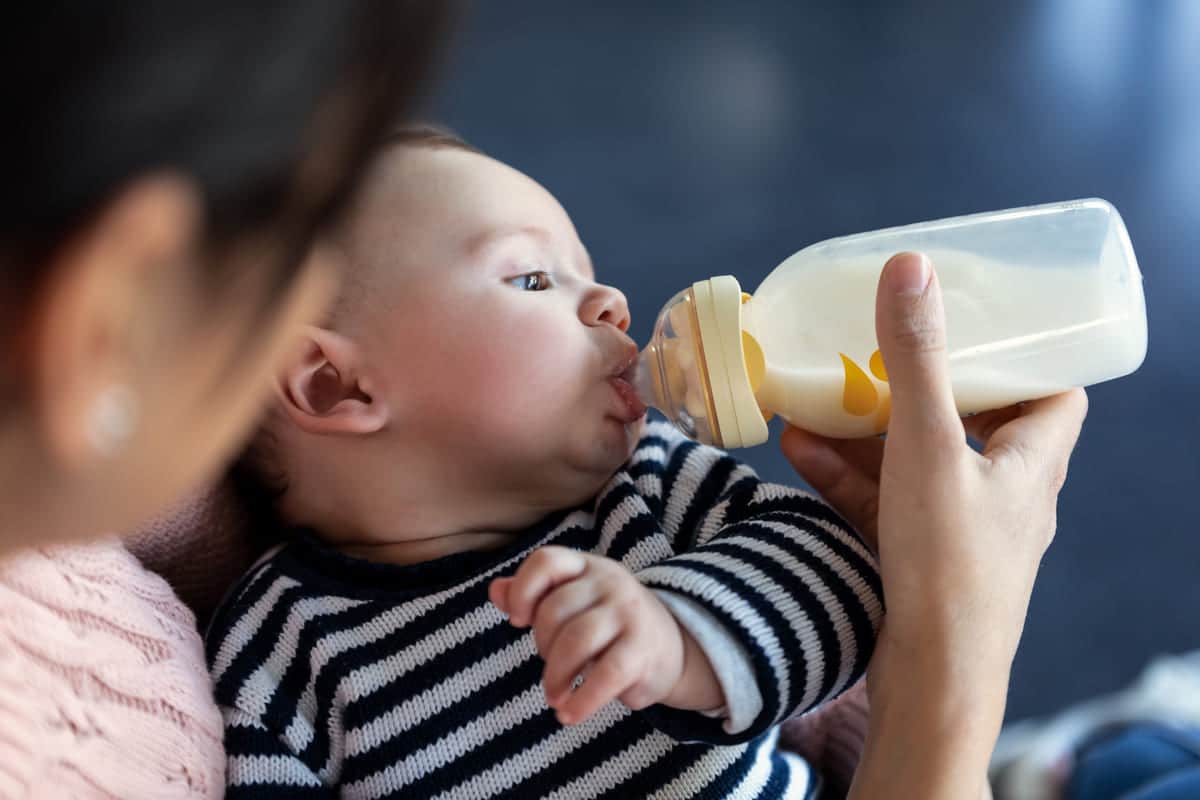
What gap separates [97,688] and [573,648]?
0.33m

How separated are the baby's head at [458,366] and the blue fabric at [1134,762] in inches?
21.2

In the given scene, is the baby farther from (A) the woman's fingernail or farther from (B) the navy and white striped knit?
(A) the woman's fingernail

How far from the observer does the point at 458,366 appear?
835mm

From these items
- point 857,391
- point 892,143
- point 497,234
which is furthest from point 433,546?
point 892,143

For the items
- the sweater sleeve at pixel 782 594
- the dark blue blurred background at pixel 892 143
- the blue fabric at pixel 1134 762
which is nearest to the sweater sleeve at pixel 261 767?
the sweater sleeve at pixel 782 594

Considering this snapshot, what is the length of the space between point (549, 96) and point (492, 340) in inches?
42.2

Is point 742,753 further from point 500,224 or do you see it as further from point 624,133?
point 624,133

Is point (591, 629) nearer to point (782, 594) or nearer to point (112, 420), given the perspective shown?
point (782, 594)

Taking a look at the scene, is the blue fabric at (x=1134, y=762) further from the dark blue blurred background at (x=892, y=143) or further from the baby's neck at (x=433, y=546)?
the baby's neck at (x=433, y=546)

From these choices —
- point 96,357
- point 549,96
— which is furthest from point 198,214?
point 549,96

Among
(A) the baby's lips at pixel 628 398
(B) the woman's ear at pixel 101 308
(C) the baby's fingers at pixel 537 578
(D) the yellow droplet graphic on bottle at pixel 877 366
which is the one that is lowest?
(A) the baby's lips at pixel 628 398

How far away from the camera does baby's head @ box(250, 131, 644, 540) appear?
832mm

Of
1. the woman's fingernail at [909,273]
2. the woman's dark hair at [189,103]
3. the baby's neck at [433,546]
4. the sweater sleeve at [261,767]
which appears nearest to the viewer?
the woman's dark hair at [189,103]

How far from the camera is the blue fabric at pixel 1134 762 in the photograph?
37.5 inches
